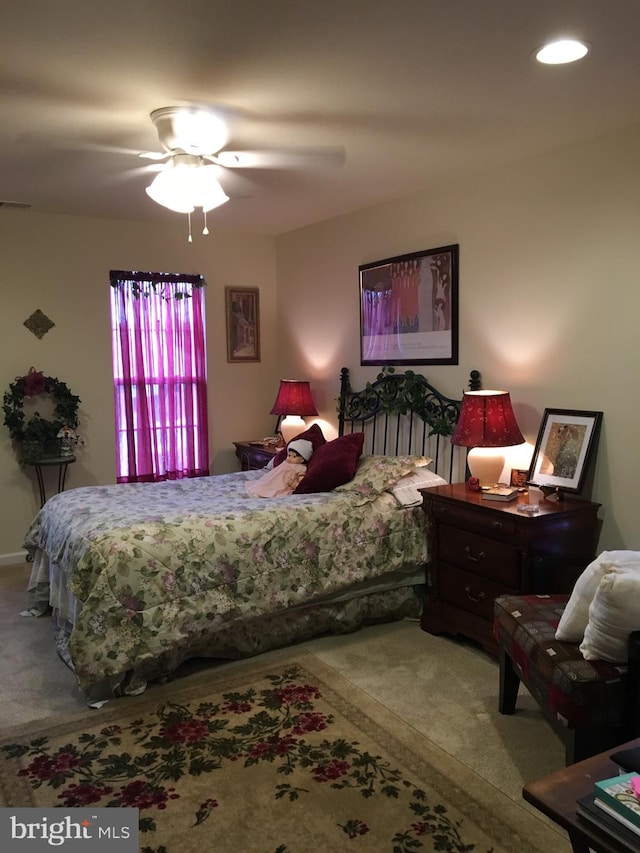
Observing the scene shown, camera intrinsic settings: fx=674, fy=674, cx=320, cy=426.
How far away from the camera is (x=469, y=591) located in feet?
10.8

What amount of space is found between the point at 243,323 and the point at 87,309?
1.27 m

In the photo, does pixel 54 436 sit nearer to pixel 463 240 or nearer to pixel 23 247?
pixel 23 247

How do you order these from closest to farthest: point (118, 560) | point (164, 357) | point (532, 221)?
point (118, 560)
point (532, 221)
point (164, 357)

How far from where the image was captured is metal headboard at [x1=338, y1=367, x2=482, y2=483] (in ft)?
13.3

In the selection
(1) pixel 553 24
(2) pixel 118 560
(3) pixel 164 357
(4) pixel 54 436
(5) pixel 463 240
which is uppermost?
(1) pixel 553 24

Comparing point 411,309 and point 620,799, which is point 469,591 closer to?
point 411,309

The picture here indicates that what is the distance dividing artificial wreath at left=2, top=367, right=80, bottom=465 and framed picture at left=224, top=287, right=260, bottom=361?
1385mm

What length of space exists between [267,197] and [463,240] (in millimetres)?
1295

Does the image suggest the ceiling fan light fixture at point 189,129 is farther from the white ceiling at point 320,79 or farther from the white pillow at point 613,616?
the white pillow at point 613,616

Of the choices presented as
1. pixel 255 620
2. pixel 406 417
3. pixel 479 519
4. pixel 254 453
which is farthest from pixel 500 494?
pixel 254 453

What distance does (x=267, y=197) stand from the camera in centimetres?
432

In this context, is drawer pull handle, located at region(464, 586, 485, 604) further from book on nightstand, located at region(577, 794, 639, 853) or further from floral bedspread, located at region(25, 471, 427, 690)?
book on nightstand, located at region(577, 794, 639, 853)

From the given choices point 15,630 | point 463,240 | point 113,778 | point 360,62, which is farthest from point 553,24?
point 15,630

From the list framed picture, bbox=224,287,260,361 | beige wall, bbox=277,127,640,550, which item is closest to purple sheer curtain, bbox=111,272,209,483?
framed picture, bbox=224,287,260,361
